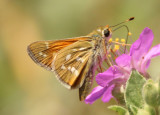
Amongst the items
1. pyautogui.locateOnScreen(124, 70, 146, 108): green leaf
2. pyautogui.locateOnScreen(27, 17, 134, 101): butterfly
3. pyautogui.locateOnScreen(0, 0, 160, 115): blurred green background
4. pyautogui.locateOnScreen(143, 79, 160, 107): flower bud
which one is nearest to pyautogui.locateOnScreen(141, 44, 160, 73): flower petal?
pyautogui.locateOnScreen(124, 70, 146, 108): green leaf

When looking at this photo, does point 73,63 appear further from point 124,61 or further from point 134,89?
point 134,89

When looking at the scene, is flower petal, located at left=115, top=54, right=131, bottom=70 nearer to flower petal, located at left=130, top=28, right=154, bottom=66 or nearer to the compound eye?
flower petal, located at left=130, top=28, right=154, bottom=66

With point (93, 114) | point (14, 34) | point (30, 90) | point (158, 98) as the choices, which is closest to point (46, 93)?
point (30, 90)

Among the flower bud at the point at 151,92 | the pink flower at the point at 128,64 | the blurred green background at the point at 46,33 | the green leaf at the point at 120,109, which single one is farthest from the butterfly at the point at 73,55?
the blurred green background at the point at 46,33

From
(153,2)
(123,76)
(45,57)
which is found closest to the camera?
(123,76)

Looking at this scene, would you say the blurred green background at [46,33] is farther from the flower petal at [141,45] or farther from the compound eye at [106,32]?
the flower petal at [141,45]

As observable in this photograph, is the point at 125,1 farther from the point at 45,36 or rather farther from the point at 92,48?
the point at 92,48

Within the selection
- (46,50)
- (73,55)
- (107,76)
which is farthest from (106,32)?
(107,76)
